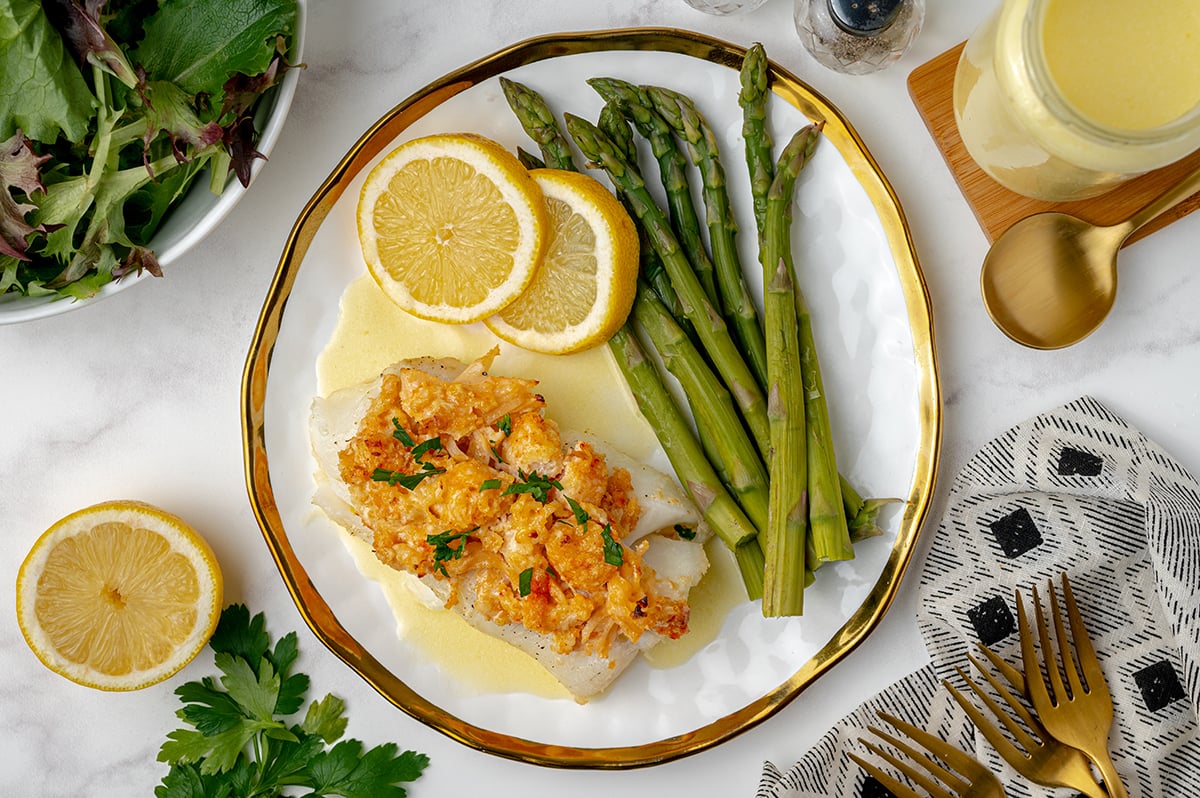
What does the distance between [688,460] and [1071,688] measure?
4.57 ft

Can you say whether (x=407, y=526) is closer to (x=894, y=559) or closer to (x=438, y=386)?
(x=438, y=386)

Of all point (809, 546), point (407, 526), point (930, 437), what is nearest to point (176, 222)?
point (407, 526)

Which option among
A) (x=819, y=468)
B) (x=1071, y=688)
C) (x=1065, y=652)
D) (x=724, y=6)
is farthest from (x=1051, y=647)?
(x=724, y=6)

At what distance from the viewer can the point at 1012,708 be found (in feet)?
10.0

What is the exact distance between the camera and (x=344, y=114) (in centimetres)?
333

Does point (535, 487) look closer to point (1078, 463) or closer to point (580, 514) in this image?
point (580, 514)

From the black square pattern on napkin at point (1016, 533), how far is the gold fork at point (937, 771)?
640mm

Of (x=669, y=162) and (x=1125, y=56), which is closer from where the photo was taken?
(x=1125, y=56)

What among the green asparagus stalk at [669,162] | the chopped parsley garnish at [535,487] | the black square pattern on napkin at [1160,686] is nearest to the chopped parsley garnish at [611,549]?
the chopped parsley garnish at [535,487]

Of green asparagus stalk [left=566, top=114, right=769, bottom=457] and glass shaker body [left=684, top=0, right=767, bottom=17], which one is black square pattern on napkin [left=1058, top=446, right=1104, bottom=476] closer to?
green asparagus stalk [left=566, top=114, right=769, bottom=457]

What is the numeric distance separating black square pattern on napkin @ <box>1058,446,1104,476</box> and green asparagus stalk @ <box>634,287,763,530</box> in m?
0.94

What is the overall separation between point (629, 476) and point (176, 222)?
1.72m

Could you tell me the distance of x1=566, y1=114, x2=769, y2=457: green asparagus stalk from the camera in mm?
3062

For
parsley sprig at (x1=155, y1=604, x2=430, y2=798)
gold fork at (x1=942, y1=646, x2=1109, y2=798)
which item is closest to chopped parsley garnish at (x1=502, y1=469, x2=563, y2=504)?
parsley sprig at (x1=155, y1=604, x2=430, y2=798)
